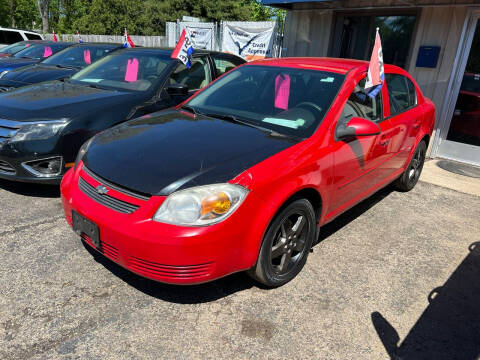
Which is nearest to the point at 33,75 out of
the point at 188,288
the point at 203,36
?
the point at 188,288

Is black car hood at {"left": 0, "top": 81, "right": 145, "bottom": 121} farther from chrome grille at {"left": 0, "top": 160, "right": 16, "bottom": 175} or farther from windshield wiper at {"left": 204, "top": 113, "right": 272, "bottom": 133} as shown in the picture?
windshield wiper at {"left": 204, "top": 113, "right": 272, "bottom": 133}

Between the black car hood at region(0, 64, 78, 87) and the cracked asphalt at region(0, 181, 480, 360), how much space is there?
3.18 m

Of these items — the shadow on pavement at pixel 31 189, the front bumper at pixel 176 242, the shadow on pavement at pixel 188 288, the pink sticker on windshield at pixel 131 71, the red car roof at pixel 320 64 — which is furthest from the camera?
the pink sticker on windshield at pixel 131 71

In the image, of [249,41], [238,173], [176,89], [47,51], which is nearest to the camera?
[238,173]

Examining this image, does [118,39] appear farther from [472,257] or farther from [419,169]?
[472,257]

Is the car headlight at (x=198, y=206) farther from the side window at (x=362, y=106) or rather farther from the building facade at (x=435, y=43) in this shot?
the building facade at (x=435, y=43)

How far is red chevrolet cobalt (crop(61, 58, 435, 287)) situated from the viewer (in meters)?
2.24

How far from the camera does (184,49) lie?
15.7ft

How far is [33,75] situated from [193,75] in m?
3.00

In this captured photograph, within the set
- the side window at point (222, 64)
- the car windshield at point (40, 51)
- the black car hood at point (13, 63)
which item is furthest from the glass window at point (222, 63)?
the car windshield at point (40, 51)

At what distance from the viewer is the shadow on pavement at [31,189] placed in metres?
4.12

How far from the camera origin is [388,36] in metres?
7.71

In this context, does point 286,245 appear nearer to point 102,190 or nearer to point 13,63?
point 102,190

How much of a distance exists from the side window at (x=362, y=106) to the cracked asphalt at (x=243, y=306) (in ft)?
3.95
